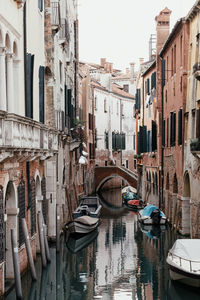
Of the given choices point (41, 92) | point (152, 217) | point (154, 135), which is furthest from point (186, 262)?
point (154, 135)

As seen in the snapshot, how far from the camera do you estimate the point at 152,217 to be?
82.4ft

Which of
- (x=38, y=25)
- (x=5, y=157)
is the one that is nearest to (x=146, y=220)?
(x=38, y=25)

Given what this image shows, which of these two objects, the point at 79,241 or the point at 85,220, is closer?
the point at 79,241

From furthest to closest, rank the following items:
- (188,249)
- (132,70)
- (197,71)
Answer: (132,70), (197,71), (188,249)

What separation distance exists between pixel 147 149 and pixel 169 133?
7.84 metres

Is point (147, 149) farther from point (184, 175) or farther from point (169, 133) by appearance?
point (184, 175)

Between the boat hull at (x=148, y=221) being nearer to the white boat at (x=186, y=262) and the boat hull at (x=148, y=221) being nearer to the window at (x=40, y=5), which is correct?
the white boat at (x=186, y=262)

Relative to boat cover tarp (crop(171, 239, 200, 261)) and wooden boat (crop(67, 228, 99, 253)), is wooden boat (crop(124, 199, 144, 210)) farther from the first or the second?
boat cover tarp (crop(171, 239, 200, 261))

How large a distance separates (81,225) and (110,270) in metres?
5.67

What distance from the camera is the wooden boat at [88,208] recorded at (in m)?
24.8

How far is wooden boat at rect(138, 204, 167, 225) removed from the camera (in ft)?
81.6

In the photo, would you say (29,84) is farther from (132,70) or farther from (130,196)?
(132,70)

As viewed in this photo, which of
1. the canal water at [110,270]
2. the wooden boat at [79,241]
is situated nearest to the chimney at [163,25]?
the canal water at [110,270]

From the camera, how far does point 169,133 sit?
965 inches
